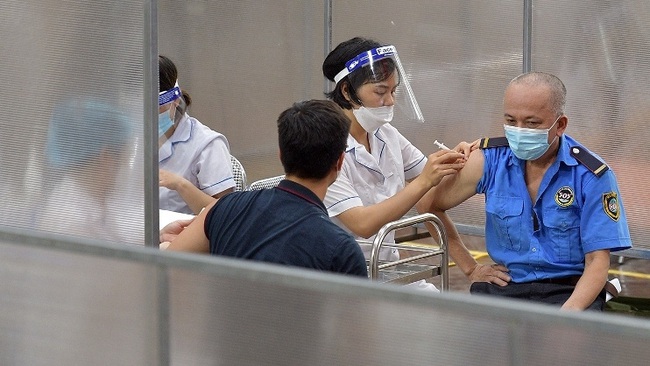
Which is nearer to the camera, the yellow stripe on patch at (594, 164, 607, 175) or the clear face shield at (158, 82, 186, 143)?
the yellow stripe on patch at (594, 164, 607, 175)

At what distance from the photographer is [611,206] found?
362cm

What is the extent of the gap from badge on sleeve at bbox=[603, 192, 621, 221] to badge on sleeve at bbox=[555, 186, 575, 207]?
0.10 metres

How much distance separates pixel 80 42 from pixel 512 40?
9.76 feet

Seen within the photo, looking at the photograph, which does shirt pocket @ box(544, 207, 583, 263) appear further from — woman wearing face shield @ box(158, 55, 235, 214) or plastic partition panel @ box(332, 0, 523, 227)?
plastic partition panel @ box(332, 0, 523, 227)

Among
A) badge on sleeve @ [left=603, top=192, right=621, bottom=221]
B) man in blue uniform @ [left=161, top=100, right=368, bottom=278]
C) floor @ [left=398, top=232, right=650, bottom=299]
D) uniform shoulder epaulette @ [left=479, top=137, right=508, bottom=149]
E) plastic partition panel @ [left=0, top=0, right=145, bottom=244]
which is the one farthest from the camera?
floor @ [left=398, top=232, right=650, bottom=299]

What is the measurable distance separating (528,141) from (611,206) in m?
0.32

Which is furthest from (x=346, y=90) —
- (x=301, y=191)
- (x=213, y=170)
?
(x=301, y=191)

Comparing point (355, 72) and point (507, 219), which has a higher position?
point (355, 72)

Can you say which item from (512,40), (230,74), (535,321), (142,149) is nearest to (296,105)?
(142,149)

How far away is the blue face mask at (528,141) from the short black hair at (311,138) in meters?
0.77

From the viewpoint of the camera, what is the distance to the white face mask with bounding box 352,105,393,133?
4.21 m

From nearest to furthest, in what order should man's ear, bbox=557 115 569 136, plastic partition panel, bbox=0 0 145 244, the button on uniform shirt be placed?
1. plastic partition panel, bbox=0 0 145 244
2. man's ear, bbox=557 115 569 136
3. the button on uniform shirt

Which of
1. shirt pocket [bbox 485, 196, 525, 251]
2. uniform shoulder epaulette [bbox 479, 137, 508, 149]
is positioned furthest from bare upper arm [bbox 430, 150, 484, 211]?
shirt pocket [bbox 485, 196, 525, 251]

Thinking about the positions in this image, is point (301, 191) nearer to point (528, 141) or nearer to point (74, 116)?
point (74, 116)
